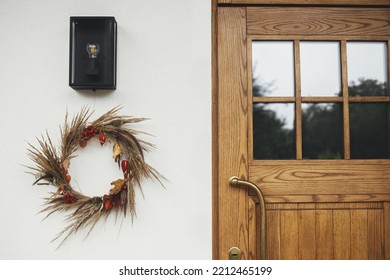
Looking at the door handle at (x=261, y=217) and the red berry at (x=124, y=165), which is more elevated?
the red berry at (x=124, y=165)

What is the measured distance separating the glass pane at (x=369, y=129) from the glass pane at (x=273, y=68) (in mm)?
317

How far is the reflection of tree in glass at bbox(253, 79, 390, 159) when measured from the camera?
1658mm

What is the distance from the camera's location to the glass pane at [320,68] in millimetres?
1672

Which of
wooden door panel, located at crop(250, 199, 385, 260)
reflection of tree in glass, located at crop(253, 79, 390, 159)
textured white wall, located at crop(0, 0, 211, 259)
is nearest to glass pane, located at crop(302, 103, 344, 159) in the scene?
reflection of tree in glass, located at crop(253, 79, 390, 159)

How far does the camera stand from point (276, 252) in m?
1.62

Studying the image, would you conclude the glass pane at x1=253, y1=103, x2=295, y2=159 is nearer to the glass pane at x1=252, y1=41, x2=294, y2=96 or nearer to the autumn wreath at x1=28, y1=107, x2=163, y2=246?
the glass pane at x1=252, y1=41, x2=294, y2=96

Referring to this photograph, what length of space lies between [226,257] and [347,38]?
1.12 metres

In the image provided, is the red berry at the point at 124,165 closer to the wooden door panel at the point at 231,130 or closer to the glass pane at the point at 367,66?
the wooden door panel at the point at 231,130

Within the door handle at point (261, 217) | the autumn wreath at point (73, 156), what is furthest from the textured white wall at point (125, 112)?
the door handle at point (261, 217)

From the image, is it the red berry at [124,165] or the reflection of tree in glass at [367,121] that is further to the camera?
the reflection of tree in glass at [367,121]

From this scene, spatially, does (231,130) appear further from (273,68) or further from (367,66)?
(367,66)

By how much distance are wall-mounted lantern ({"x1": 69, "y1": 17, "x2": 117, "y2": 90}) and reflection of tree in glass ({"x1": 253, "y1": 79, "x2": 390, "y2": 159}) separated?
25.6 inches
